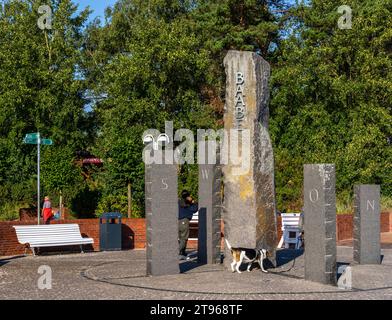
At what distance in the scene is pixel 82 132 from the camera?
145 feet

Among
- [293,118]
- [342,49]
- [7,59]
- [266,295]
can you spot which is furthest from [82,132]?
[266,295]

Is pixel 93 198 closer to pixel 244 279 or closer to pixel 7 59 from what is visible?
pixel 7 59

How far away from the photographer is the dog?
16.6 m

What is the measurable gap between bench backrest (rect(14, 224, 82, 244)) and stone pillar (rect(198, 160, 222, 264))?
5.22 m

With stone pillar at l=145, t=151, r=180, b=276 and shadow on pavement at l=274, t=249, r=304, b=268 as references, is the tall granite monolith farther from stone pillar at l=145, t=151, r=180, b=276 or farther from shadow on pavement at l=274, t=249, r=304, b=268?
stone pillar at l=145, t=151, r=180, b=276

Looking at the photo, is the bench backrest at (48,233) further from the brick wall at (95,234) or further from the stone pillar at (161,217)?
the stone pillar at (161,217)

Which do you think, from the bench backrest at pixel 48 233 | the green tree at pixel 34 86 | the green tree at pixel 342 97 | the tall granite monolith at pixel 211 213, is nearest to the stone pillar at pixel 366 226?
the tall granite monolith at pixel 211 213

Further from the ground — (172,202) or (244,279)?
(172,202)

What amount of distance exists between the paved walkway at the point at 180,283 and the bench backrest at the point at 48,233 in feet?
6.54

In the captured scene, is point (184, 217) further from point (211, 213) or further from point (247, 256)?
point (247, 256)

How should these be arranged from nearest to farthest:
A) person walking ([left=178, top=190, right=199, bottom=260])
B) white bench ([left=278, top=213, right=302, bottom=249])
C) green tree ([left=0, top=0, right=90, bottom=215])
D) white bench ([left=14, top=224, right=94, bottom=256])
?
person walking ([left=178, top=190, right=199, bottom=260]) → white bench ([left=14, top=224, right=94, bottom=256]) → white bench ([left=278, top=213, right=302, bottom=249]) → green tree ([left=0, top=0, right=90, bottom=215])

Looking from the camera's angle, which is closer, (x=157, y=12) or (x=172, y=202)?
(x=172, y=202)

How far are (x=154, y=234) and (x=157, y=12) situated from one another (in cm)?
3455

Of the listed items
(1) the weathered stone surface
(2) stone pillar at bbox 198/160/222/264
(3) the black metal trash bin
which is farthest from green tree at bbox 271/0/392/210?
(1) the weathered stone surface
